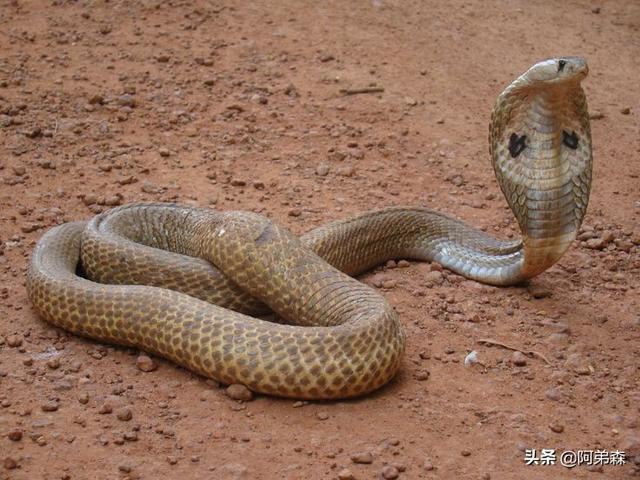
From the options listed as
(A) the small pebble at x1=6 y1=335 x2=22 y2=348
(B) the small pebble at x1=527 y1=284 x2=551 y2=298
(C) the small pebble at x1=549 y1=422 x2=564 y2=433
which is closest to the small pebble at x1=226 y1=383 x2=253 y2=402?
(A) the small pebble at x1=6 y1=335 x2=22 y2=348

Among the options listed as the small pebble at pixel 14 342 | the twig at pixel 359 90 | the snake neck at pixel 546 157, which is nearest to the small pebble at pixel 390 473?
the snake neck at pixel 546 157

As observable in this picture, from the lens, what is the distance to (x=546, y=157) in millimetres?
5160

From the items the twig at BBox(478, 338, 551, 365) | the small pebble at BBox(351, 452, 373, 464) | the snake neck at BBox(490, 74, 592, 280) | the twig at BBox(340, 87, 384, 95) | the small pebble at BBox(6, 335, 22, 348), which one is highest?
the snake neck at BBox(490, 74, 592, 280)

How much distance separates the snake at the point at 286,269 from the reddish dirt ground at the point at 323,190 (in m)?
0.15

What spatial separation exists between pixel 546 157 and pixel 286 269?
57.7 inches

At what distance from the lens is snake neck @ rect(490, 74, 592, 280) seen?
5.13 meters

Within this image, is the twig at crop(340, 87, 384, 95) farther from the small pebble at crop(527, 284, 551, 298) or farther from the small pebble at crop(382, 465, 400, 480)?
the small pebble at crop(382, 465, 400, 480)

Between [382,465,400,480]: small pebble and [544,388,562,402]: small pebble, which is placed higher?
[382,465,400,480]: small pebble

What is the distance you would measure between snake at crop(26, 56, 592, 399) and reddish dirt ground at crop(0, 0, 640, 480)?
0.15 meters

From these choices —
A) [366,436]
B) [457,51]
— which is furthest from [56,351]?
[457,51]

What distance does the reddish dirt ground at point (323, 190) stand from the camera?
419 centimetres

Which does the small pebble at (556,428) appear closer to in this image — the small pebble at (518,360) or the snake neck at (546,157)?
the small pebble at (518,360)

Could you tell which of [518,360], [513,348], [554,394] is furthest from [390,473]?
[513,348]

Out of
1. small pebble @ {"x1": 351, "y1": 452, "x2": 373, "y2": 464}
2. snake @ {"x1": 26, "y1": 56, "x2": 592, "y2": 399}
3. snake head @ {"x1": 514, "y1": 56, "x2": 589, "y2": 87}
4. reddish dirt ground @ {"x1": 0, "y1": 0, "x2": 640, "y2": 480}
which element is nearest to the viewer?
small pebble @ {"x1": 351, "y1": 452, "x2": 373, "y2": 464}
